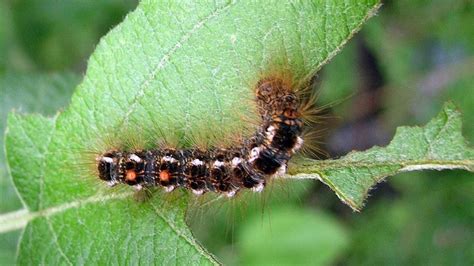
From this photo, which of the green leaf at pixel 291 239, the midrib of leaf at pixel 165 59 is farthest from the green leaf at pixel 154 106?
the green leaf at pixel 291 239

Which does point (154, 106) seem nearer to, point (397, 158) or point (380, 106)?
point (397, 158)

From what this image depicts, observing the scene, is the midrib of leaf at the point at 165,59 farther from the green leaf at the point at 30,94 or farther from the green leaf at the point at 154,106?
the green leaf at the point at 30,94

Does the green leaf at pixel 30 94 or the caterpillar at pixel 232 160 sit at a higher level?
the green leaf at pixel 30 94

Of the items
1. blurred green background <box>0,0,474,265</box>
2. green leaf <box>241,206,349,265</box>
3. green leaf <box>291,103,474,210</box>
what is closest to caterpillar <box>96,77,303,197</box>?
green leaf <box>291,103,474,210</box>

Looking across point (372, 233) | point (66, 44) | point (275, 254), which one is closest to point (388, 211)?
point (372, 233)

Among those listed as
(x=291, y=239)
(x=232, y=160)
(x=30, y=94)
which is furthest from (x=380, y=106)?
(x=232, y=160)

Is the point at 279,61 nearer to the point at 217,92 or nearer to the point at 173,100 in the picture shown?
the point at 217,92
